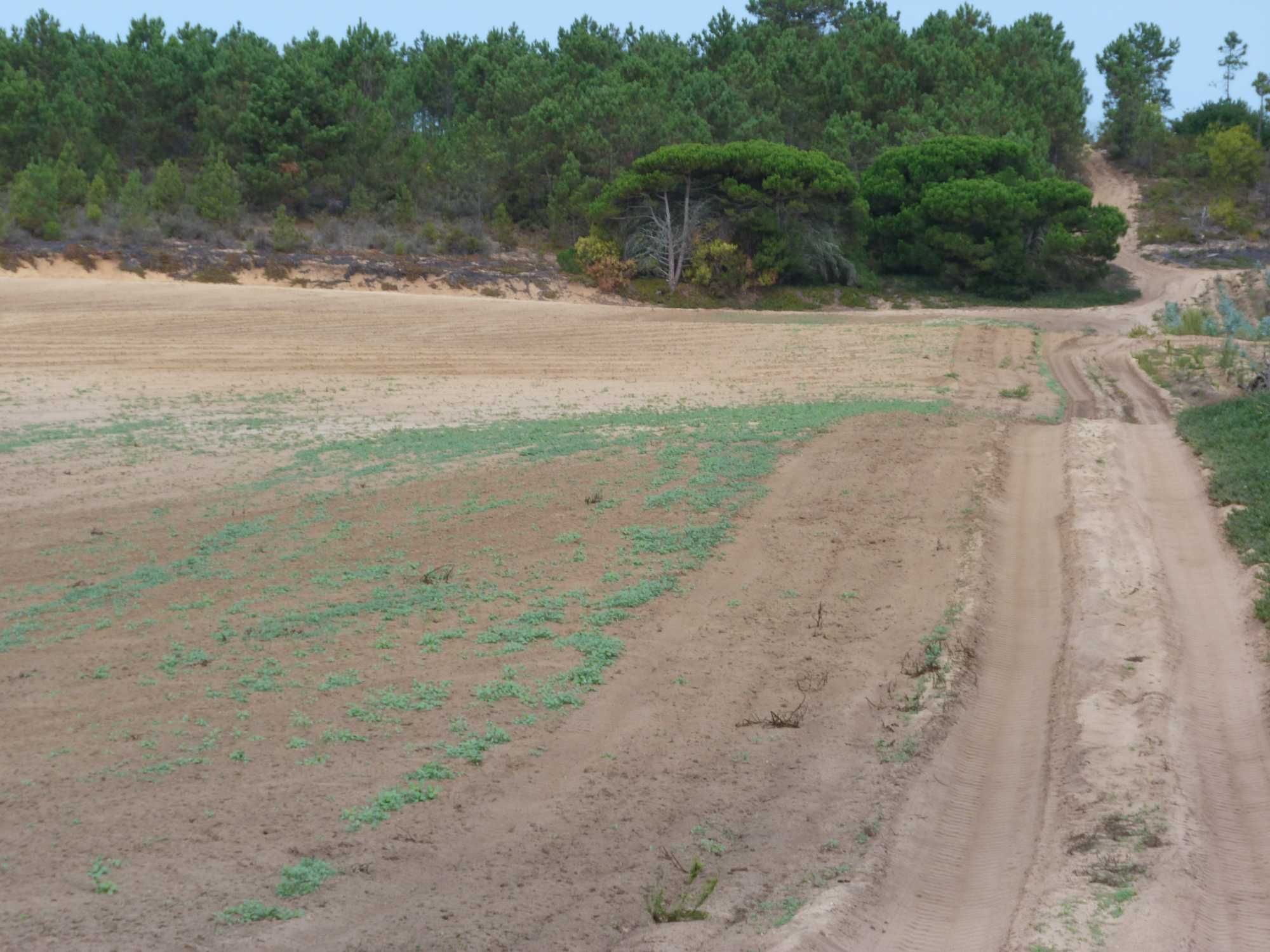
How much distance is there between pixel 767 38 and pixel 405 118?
2342cm

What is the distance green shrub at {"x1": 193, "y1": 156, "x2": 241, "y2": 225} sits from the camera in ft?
122

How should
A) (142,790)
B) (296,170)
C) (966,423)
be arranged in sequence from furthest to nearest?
(296,170) → (966,423) → (142,790)

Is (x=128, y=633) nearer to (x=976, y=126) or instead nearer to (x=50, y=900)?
(x=50, y=900)

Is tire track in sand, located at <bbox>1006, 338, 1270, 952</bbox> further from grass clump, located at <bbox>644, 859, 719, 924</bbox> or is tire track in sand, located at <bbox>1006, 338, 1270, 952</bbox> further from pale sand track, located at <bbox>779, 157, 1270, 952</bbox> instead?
grass clump, located at <bbox>644, 859, 719, 924</bbox>

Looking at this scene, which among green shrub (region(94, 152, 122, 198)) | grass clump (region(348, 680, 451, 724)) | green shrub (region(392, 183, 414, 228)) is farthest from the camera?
green shrub (region(392, 183, 414, 228))

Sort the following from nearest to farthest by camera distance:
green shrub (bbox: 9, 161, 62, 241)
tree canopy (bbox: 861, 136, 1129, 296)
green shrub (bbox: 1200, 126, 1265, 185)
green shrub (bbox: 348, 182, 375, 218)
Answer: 1. green shrub (bbox: 9, 161, 62, 241)
2. tree canopy (bbox: 861, 136, 1129, 296)
3. green shrub (bbox: 348, 182, 375, 218)
4. green shrub (bbox: 1200, 126, 1265, 185)

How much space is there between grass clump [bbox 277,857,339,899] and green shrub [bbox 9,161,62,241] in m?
32.4

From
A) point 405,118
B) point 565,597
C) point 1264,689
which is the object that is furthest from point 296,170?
point 1264,689

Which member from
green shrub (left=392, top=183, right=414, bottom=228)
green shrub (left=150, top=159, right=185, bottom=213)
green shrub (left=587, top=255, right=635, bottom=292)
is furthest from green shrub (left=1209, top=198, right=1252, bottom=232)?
green shrub (left=150, top=159, right=185, bottom=213)

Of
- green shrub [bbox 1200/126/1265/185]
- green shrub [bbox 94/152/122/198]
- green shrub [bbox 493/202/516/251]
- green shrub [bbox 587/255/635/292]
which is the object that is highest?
green shrub [bbox 1200/126/1265/185]

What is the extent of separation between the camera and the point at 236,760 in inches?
231

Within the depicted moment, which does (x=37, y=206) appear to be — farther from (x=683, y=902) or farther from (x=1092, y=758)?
(x=683, y=902)

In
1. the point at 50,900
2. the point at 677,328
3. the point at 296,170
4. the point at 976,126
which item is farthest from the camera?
the point at 976,126

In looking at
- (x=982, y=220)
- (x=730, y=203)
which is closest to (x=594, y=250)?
(x=730, y=203)
